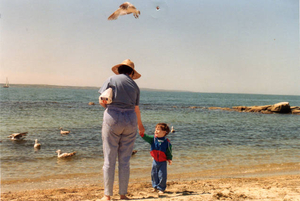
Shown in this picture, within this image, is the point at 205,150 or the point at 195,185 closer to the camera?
the point at 195,185

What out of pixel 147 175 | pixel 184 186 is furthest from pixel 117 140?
pixel 147 175

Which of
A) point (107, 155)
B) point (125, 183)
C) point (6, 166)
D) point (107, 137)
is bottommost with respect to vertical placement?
point (6, 166)

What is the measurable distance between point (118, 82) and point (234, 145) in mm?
9077

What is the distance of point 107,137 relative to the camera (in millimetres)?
3639

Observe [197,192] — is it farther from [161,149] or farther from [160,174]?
[161,149]

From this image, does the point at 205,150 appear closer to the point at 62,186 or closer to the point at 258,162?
the point at 258,162

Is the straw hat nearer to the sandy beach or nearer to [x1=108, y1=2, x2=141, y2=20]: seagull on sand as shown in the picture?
[x1=108, y1=2, x2=141, y2=20]: seagull on sand

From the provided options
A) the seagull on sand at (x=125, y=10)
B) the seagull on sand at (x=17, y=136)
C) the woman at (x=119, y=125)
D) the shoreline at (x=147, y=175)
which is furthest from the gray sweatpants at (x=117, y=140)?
the seagull on sand at (x=17, y=136)

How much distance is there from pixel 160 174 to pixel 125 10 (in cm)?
284

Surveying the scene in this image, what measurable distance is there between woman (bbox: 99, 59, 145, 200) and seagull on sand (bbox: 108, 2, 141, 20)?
1044 mm

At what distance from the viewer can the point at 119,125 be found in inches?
142

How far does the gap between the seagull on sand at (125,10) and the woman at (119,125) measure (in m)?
1.04

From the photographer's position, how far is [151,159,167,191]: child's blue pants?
4.60 metres

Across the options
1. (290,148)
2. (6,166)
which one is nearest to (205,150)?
(290,148)
